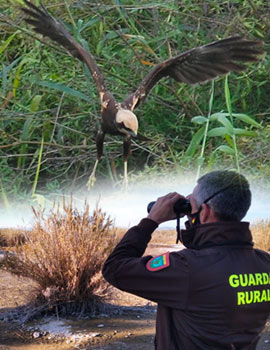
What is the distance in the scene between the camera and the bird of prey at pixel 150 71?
3.73 feet

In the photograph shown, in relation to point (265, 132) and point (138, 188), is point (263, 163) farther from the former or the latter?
point (138, 188)

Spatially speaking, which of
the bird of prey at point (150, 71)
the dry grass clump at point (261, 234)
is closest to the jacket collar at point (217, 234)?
the bird of prey at point (150, 71)

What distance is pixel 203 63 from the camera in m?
1.26

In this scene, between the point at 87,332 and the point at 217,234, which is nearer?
the point at 217,234

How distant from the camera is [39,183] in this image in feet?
4.68

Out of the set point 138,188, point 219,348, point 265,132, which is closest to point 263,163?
point 265,132

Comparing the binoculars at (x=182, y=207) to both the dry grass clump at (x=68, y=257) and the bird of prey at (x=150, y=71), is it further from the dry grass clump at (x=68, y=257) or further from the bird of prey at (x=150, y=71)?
the dry grass clump at (x=68, y=257)

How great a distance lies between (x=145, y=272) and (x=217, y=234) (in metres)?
0.06

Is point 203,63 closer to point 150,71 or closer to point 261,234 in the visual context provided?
point 150,71

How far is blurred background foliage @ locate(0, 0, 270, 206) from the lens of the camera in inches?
49.0

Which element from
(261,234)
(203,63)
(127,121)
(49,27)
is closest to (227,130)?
(127,121)

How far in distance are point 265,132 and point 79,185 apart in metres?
0.40

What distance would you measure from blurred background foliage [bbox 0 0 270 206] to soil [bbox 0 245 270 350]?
193mm

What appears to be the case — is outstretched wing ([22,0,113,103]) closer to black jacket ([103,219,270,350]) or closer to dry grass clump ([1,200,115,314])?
dry grass clump ([1,200,115,314])
